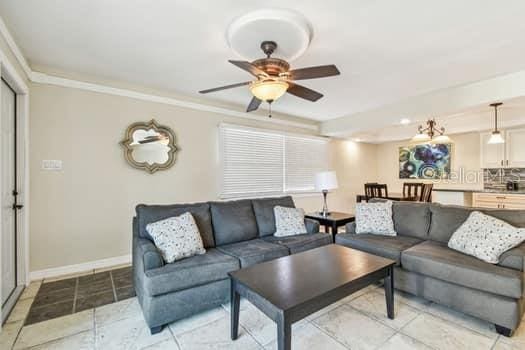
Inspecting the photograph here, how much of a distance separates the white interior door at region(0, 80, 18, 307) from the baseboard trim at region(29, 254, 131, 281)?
261 mm

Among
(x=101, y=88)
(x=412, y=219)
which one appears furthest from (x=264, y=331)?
(x=101, y=88)

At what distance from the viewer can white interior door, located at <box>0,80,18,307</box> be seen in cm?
242

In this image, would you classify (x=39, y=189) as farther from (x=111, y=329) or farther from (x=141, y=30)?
(x=141, y=30)

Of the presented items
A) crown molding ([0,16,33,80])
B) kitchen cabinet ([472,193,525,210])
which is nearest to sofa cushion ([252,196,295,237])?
crown molding ([0,16,33,80])

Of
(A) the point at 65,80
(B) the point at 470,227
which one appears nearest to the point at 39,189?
(A) the point at 65,80

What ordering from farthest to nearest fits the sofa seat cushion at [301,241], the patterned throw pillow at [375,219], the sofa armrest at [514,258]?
1. the patterned throw pillow at [375,219]
2. the sofa seat cushion at [301,241]
3. the sofa armrest at [514,258]

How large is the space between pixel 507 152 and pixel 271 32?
5.76 meters

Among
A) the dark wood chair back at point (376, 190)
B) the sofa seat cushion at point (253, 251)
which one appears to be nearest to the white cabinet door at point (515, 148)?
the dark wood chair back at point (376, 190)

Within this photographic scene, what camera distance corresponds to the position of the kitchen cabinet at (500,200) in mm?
4590

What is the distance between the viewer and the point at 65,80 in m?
3.15

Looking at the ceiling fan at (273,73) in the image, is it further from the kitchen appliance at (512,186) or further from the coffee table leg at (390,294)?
the kitchen appliance at (512,186)

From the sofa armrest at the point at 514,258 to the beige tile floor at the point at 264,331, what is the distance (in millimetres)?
501

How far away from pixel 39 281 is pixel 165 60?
2974 millimetres

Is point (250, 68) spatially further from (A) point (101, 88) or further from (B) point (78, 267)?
(B) point (78, 267)
